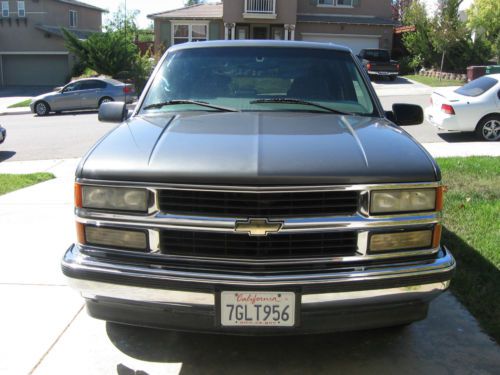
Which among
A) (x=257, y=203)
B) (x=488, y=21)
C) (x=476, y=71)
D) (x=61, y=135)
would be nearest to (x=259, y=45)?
(x=257, y=203)

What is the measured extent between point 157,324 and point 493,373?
195 centimetres

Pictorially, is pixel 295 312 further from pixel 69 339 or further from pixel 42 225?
pixel 42 225

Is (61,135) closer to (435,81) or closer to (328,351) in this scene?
(328,351)

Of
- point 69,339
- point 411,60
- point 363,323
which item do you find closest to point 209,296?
point 363,323

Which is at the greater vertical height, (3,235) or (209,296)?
(209,296)

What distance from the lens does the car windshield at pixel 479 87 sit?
1148 centimetres

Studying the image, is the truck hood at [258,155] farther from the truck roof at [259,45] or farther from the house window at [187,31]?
the house window at [187,31]

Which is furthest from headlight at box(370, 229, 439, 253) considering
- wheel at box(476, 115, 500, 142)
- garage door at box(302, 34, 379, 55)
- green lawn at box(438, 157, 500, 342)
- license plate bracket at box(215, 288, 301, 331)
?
garage door at box(302, 34, 379, 55)

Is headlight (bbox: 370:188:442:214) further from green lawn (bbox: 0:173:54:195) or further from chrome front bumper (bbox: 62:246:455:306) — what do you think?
green lawn (bbox: 0:173:54:195)

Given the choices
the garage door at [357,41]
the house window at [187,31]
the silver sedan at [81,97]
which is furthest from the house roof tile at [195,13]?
the silver sedan at [81,97]

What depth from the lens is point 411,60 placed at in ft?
104

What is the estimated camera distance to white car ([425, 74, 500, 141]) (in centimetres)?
1133

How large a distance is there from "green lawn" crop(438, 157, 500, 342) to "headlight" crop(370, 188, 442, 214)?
50.6 inches

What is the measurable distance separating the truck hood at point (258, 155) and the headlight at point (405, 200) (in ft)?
0.24
